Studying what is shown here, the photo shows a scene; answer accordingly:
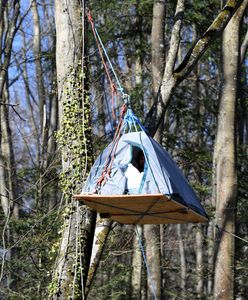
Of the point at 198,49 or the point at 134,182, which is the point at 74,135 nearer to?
the point at 134,182

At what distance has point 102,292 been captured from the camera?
1570 centimetres

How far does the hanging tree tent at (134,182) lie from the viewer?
6020 mm

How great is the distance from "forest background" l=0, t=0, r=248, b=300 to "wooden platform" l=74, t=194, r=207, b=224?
0.39m

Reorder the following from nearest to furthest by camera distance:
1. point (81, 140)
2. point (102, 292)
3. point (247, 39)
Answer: point (81, 140)
point (247, 39)
point (102, 292)

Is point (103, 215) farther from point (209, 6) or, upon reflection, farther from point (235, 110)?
point (209, 6)

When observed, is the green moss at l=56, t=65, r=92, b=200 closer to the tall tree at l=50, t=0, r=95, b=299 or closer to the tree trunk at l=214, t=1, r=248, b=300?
the tall tree at l=50, t=0, r=95, b=299

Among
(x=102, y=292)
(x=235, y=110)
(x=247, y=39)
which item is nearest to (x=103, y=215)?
(x=235, y=110)

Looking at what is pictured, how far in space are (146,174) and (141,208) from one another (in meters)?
0.62

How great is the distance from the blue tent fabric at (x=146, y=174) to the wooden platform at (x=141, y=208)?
0.26 ft

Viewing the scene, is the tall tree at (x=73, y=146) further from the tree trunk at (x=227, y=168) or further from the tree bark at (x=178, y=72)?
the tree trunk at (x=227, y=168)

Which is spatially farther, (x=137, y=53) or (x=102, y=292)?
(x=137, y=53)

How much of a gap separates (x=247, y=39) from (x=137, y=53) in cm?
470

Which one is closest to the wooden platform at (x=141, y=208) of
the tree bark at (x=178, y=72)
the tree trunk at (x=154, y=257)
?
the tree bark at (x=178, y=72)

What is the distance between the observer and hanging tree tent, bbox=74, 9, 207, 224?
6020 millimetres
